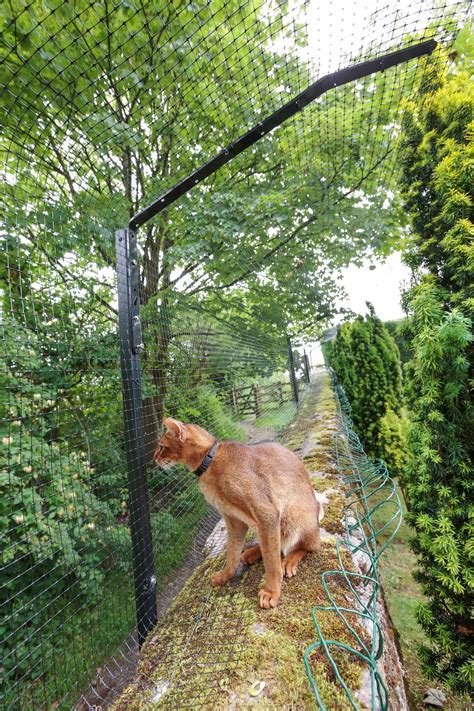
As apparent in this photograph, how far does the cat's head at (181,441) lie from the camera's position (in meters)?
1.99

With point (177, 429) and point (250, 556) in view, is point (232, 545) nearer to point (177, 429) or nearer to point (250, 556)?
point (250, 556)

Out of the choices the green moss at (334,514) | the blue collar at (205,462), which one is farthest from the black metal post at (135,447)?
the green moss at (334,514)

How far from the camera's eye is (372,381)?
626 cm

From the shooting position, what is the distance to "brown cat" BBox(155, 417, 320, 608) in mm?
1648

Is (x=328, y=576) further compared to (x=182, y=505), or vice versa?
(x=182, y=505)

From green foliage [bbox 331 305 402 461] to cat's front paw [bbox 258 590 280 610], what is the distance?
192 inches

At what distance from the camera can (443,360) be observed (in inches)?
76.4

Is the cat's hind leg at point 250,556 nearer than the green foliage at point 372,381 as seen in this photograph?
Yes

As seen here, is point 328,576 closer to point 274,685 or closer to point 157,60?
point 274,685

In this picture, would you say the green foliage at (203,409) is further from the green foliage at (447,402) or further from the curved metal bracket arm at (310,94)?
the green foliage at (447,402)

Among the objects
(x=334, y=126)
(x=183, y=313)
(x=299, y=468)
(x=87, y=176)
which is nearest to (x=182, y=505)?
(x=299, y=468)

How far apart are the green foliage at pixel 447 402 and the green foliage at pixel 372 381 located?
3.93 m

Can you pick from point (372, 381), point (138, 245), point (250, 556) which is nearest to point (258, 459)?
point (250, 556)

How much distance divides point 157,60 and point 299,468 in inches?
140
